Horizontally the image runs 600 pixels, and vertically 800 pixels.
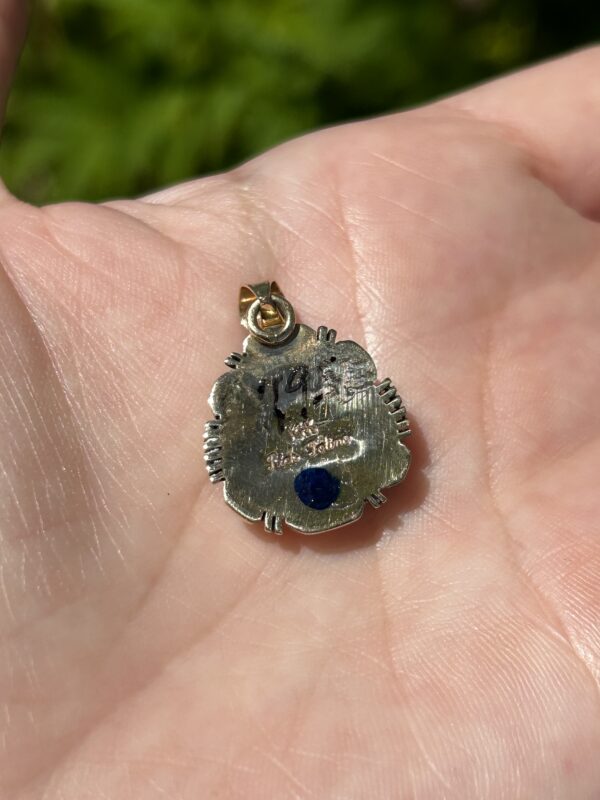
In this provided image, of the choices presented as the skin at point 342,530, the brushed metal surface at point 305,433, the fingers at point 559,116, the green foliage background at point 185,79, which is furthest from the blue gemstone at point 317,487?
the green foliage background at point 185,79

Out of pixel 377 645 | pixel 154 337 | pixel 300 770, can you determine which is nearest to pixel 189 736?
pixel 300 770

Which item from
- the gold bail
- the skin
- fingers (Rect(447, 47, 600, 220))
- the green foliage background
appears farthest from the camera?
the green foliage background

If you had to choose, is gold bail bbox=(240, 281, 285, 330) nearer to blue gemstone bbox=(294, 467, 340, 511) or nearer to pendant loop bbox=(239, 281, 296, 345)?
pendant loop bbox=(239, 281, 296, 345)

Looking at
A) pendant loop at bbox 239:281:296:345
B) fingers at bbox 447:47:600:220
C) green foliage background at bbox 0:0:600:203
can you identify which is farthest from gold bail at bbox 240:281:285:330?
green foliage background at bbox 0:0:600:203

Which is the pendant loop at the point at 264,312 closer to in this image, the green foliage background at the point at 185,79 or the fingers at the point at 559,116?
the fingers at the point at 559,116

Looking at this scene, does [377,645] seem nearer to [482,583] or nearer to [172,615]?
[482,583]

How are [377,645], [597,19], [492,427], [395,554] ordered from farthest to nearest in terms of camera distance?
1. [597,19]
2. [492,427]
3. [395,554]
4. [377,645]
